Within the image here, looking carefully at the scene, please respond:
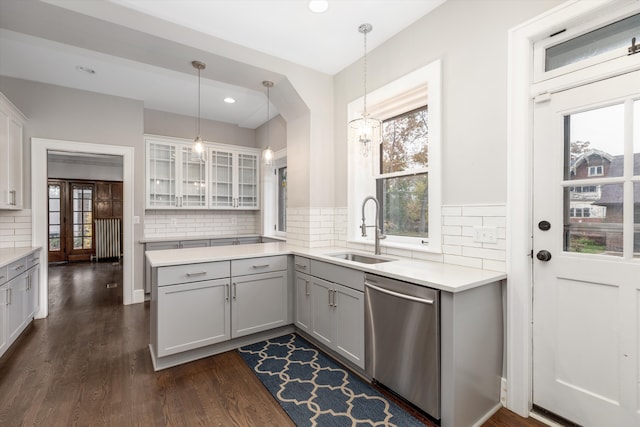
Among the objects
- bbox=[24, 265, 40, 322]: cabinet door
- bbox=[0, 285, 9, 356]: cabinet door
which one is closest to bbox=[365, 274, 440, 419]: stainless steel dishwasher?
bbox=[0, 285, 9, 356]: cabinet door

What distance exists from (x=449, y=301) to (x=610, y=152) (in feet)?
3.77

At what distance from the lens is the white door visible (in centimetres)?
152

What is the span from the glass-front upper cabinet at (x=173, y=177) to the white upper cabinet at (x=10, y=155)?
1.35 m

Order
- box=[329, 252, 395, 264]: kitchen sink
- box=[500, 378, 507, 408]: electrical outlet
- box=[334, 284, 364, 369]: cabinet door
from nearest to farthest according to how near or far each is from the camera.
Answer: box=[500, 378, 507, 408]: electrical outlet
box=[334, 284, 364, 369]: cabinet door
box=[329, 252, 395, 264]: kitchen sink

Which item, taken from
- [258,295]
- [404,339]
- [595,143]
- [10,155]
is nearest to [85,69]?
[10,155]

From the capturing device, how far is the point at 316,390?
2.10m

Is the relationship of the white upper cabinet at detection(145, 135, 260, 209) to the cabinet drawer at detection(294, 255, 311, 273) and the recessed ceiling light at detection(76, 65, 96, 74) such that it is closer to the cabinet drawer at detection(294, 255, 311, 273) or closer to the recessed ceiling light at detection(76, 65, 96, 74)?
the recessed ceiling light at detection(76, 65, 96, 74)

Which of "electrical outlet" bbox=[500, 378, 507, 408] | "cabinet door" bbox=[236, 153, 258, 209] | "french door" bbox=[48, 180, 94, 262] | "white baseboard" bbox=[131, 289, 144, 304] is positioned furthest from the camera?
"french door" bbox=[48, 180, 94, 262]

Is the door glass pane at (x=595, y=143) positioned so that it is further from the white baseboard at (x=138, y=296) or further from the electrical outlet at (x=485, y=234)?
the white baseboard at (x=138, y=296)

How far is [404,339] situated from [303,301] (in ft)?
3.97

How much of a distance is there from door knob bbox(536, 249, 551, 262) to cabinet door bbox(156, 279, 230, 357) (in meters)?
2.31

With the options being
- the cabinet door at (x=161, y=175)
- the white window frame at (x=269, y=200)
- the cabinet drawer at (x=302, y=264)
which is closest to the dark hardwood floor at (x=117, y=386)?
the cabinet drawer at (x=302, y=264)

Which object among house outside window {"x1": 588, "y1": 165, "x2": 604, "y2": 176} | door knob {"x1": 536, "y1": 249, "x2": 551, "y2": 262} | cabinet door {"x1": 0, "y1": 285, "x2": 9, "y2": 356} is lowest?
cabinet door {"x1": 0, "y1": 285, "x2": 9, "y2": 356}

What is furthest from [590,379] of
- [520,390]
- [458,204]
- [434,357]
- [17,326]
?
[17,326]
